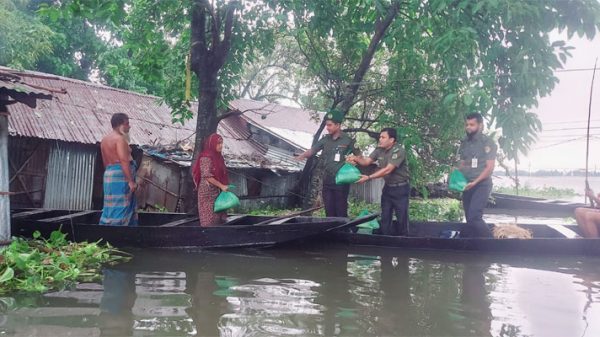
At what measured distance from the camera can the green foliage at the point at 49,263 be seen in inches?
182

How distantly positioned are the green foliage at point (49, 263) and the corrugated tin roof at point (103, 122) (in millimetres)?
5400

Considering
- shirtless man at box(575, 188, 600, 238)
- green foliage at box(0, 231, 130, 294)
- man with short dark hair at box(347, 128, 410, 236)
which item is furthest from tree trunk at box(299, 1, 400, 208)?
green foliage at box(0, 231, 130, 294)

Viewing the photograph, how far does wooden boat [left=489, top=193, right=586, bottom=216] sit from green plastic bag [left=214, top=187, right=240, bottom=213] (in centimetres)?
1291

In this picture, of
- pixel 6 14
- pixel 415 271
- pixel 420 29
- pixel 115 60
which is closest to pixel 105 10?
pixel 420 29

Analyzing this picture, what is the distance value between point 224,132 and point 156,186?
3863 millimetres

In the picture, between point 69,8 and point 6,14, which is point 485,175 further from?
point 6,14

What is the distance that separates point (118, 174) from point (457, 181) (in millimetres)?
4821

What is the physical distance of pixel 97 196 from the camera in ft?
42.2

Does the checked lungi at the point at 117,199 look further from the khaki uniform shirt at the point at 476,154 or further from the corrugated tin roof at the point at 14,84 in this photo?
the khaki uniform shirt at the point at 476,154

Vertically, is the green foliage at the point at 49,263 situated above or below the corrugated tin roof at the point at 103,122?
below

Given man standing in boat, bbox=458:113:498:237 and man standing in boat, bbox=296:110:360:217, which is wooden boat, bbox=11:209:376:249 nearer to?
man standing in boat, bbox=296:110:360:217

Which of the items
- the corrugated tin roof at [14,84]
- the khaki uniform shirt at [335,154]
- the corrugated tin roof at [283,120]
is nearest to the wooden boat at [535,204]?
the corrugated tin roof at [283,120]

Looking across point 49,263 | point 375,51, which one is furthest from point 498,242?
point 49,263

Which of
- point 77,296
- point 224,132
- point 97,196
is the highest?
point 224,132
